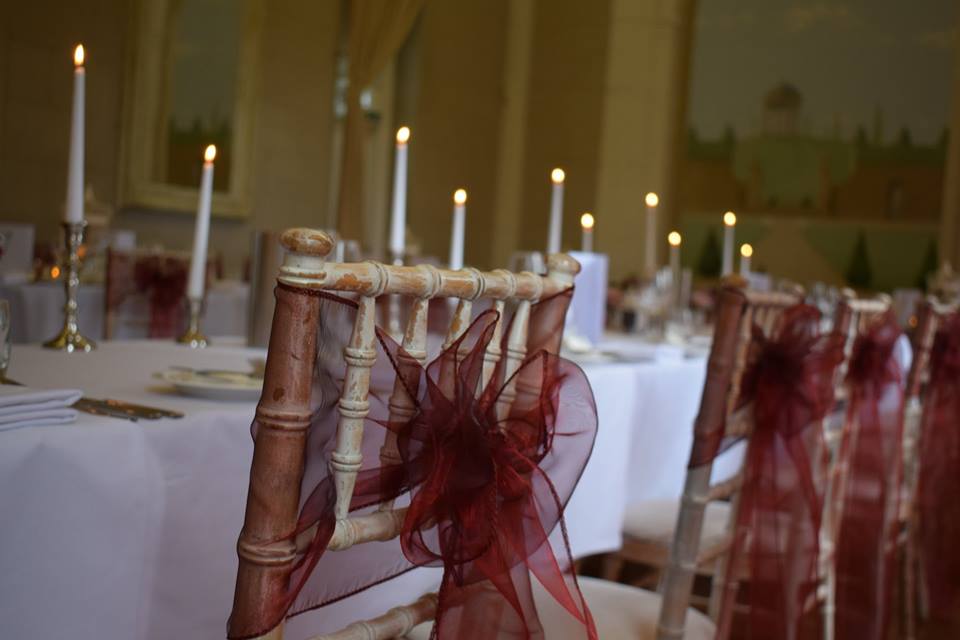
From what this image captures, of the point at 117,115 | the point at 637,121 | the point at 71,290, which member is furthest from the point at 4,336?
the point at 637,121

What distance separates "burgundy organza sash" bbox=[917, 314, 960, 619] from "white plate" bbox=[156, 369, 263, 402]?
185 centimetres

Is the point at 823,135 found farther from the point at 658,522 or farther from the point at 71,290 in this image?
the point at 71,290

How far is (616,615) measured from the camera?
59.5 inches

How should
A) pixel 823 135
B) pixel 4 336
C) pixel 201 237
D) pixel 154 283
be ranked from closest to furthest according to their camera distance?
1. pixel 4 336
2. pixel 201 237
3. pixel 154 283
4. pixel 823 135

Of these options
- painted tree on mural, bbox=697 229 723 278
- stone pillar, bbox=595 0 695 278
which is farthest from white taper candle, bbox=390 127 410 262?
painted tree on mural, bbox=697 229 723 278

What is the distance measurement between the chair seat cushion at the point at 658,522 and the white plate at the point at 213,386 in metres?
0.99

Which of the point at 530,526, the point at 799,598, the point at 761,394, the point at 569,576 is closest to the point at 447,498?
the point at 530,526

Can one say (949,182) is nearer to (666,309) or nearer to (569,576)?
(666,309)

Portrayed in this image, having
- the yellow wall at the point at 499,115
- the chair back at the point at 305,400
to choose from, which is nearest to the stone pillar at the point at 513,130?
the yellow wall at the point at 499,115

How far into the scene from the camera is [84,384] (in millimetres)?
1370

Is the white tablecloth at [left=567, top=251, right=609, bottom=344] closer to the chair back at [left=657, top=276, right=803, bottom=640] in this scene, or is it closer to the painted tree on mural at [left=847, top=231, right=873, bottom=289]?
the chair back at [left=657, top=276, right=803, bottom=640]

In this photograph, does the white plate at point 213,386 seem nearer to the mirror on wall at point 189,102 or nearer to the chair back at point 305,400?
the chair back at point 305,400

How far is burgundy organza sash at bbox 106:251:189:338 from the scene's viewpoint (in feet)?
8.00

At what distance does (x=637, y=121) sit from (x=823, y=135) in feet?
6.51
